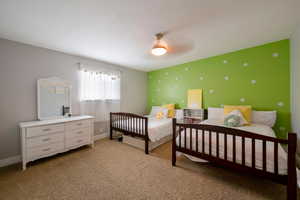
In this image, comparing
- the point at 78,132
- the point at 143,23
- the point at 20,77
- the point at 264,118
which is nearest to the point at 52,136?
the point at 78,132

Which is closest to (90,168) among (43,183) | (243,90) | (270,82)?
(43,183)

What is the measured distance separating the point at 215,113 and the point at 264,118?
945 mm

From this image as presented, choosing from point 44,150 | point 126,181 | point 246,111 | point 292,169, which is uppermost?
point 246,111

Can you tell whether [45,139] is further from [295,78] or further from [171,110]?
[295,78]

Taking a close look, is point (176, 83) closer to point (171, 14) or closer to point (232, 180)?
point (171, 14)

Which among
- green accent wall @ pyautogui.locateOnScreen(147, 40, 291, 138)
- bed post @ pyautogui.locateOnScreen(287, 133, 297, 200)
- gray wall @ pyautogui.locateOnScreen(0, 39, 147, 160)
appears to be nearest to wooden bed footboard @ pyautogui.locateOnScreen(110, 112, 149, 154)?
gray wall @ pyautogui.locateOnScreen(0, 39, 147, 160)

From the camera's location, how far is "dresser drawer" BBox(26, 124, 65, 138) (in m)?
2.05

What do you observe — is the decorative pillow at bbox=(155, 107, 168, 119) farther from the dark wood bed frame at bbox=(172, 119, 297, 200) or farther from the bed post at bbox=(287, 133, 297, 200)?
the bed post at bbox=(287, 133, 297, 200)

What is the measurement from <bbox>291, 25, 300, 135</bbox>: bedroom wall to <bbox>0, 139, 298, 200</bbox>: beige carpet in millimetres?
1394

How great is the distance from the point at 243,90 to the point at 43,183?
4.28 metres

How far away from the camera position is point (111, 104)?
12.6 feet

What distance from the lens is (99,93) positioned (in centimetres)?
351

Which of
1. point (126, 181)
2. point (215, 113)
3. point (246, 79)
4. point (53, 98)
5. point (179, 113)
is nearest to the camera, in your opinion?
point (126, 181)

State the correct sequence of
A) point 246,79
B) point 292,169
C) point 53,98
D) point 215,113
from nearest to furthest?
point 292,169 → point 53,98 → point 246,79 → point 215,113
